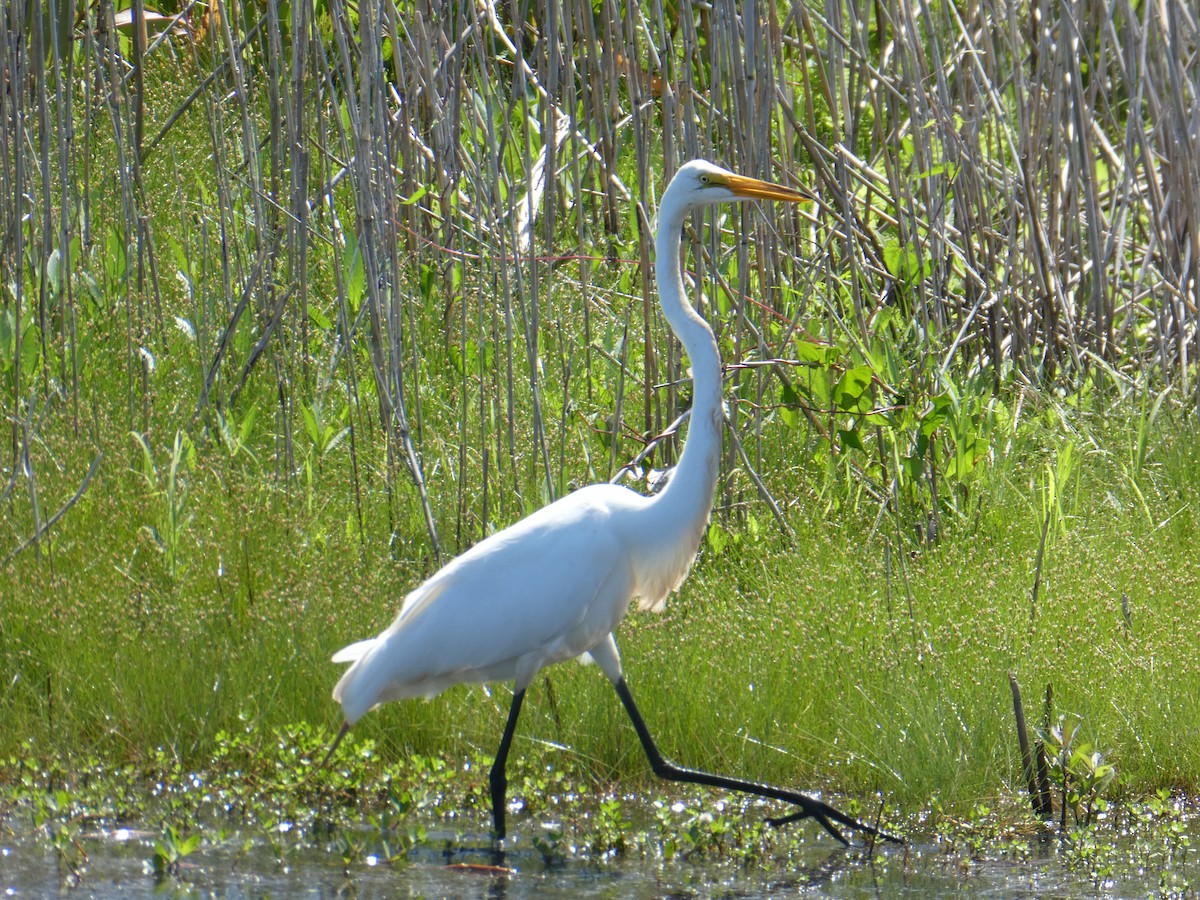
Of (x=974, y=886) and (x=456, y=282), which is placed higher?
(x=456, y=282)

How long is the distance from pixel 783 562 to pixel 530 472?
2.72 feet

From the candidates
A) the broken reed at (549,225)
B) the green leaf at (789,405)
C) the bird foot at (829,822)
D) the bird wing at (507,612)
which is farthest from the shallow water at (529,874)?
the green leaf at (789,405)

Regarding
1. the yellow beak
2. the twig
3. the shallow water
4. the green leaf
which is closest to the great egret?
the yellow beak

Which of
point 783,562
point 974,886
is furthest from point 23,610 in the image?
point 974,886

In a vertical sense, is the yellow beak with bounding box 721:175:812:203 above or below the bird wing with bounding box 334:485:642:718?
above

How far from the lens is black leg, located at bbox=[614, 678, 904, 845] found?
303 cm

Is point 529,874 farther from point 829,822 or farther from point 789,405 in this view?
point 789,405

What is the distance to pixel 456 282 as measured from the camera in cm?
562

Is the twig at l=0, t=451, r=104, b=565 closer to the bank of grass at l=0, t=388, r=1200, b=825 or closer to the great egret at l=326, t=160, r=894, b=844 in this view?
the bank of grass at l=0, t=388, r=1200, b=825

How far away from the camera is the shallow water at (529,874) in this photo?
9.00 feet

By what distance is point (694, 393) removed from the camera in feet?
10.3

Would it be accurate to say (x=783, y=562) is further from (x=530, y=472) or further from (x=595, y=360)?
(x=595, y=360)

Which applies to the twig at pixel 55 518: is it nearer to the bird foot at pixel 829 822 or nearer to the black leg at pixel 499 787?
the black leg at pixel 499 787

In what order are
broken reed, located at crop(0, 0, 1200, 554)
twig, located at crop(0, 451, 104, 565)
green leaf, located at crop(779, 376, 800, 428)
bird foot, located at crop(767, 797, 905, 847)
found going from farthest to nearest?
green leaf, located at crop(779, 376, 800, 428)
broken reed, located at crop(0, 0, 1200, 554)
twig, located at crop(0, 451, 104, 565)
bird foot, located at crop(767, 797, 905, 847)
